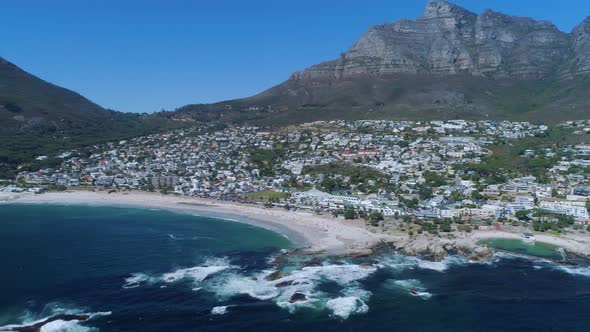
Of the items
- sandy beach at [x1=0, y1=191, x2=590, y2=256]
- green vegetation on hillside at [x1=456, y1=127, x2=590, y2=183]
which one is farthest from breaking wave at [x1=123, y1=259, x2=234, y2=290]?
green vegetation on hillside at [x1=456, y1=127, x2=590, y2=183]

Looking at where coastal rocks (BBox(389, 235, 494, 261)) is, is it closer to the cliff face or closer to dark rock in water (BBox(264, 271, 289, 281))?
dark rock in water (BBox(264, 271, 289, 281))

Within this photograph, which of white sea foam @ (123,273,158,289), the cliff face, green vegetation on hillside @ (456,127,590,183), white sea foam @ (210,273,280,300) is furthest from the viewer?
the cliff face

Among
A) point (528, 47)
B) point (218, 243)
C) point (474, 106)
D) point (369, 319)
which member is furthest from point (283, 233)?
point (528, 47)

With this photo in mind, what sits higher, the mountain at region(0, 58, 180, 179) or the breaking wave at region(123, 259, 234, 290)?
the mountain at region(0, 58, 180, 179)

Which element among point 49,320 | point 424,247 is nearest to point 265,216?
point 424,247

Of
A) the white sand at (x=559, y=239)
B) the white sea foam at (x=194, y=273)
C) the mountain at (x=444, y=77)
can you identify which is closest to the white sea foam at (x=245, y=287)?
the white sea foam at (x=194, y=273)

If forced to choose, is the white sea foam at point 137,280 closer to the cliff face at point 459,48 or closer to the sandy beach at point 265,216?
the sandy beach at point 265,216

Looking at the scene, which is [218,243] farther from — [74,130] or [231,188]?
[74,130]
